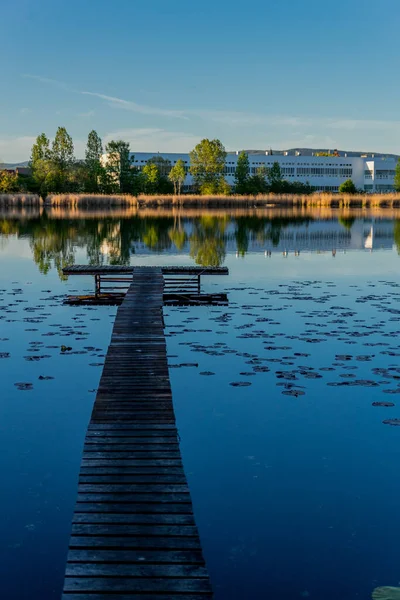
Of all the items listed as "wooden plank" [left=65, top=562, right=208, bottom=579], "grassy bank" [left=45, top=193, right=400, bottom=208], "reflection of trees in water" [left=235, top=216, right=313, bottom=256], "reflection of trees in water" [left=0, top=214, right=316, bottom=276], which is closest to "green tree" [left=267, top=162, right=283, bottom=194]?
"grassy bank" [left=45, top=193, right=400, bottom=208]

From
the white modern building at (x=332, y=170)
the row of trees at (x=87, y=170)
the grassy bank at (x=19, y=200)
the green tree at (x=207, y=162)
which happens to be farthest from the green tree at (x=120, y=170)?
the white modern building at (x=332, y=170)

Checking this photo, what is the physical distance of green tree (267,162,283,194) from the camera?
403ft

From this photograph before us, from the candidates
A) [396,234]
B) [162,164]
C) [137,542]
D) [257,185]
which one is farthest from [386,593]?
[162,164]

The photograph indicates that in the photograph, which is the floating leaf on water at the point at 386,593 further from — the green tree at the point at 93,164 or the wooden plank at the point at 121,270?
the green tree at the point at 93,164

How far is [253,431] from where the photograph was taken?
948 centimetres

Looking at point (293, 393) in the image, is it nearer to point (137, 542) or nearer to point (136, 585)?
point (137, 542)

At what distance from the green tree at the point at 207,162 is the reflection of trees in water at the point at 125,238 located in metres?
Answer: 66.0

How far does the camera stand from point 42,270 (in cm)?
2708

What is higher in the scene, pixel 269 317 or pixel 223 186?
pixel 223 186

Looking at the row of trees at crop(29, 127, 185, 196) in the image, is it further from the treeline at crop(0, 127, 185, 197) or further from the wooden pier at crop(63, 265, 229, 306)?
the wooden pier at crop(63, 265, 229, 306)

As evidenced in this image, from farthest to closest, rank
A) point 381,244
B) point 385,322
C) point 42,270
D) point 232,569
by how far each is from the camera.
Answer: point 381,244 < point 42,270 < point 385,322 < point 232,569

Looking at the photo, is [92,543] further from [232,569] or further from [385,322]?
[385,322]

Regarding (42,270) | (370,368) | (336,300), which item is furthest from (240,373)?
(42,270)

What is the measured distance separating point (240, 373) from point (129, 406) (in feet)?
11.3
